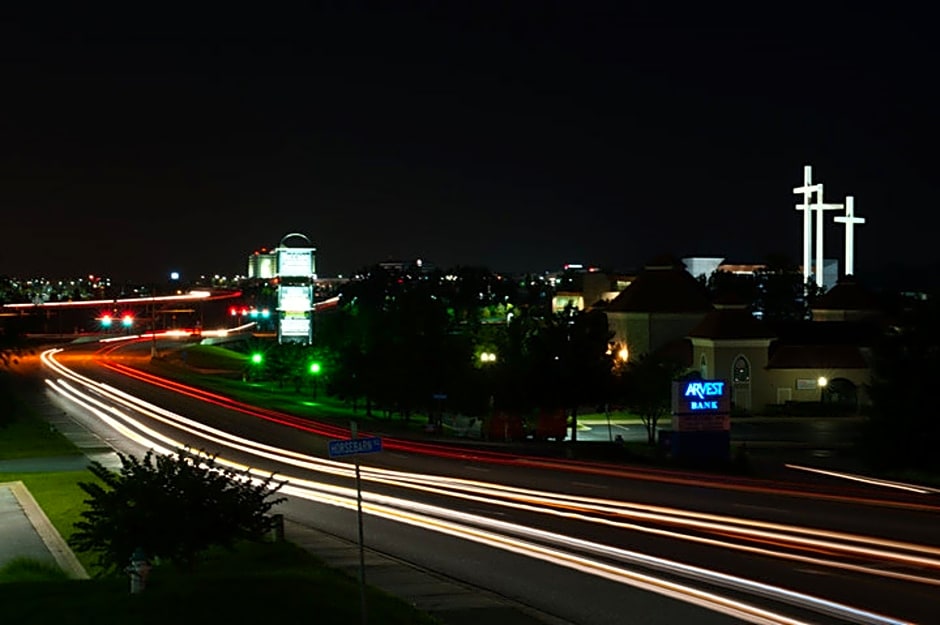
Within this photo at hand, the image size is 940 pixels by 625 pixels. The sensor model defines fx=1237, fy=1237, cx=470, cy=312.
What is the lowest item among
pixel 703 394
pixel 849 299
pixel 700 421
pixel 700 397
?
pixel 700 421

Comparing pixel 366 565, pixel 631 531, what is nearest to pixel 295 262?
pixel 631 531

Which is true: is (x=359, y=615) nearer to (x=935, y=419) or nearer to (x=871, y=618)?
(x=871, y=618)

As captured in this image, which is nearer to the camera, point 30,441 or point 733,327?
point 30,441

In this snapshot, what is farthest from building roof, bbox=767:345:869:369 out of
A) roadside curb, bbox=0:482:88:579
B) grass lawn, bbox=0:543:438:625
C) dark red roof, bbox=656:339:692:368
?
grass lawn, bbox=0:543:438:625

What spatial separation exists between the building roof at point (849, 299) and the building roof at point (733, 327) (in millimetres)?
19784

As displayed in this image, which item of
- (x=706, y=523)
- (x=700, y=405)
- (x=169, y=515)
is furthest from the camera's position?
(x=700, y=405)

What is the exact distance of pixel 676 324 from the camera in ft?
278

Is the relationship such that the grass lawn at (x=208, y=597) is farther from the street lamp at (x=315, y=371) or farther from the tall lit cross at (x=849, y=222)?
the tall lit cross at (x=849, y=222)

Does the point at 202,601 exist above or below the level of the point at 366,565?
above

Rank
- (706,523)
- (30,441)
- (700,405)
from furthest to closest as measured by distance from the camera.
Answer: (30,441) < (700,405) < (706,523)

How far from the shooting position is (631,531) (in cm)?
2448

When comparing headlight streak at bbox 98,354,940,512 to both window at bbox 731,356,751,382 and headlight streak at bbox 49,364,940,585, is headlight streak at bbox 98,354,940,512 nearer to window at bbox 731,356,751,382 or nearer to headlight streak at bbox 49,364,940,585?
headlight streak at bbox 49,364,940,585

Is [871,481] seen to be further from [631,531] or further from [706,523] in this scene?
Answer: [631,531]

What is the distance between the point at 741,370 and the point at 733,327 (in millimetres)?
2648
